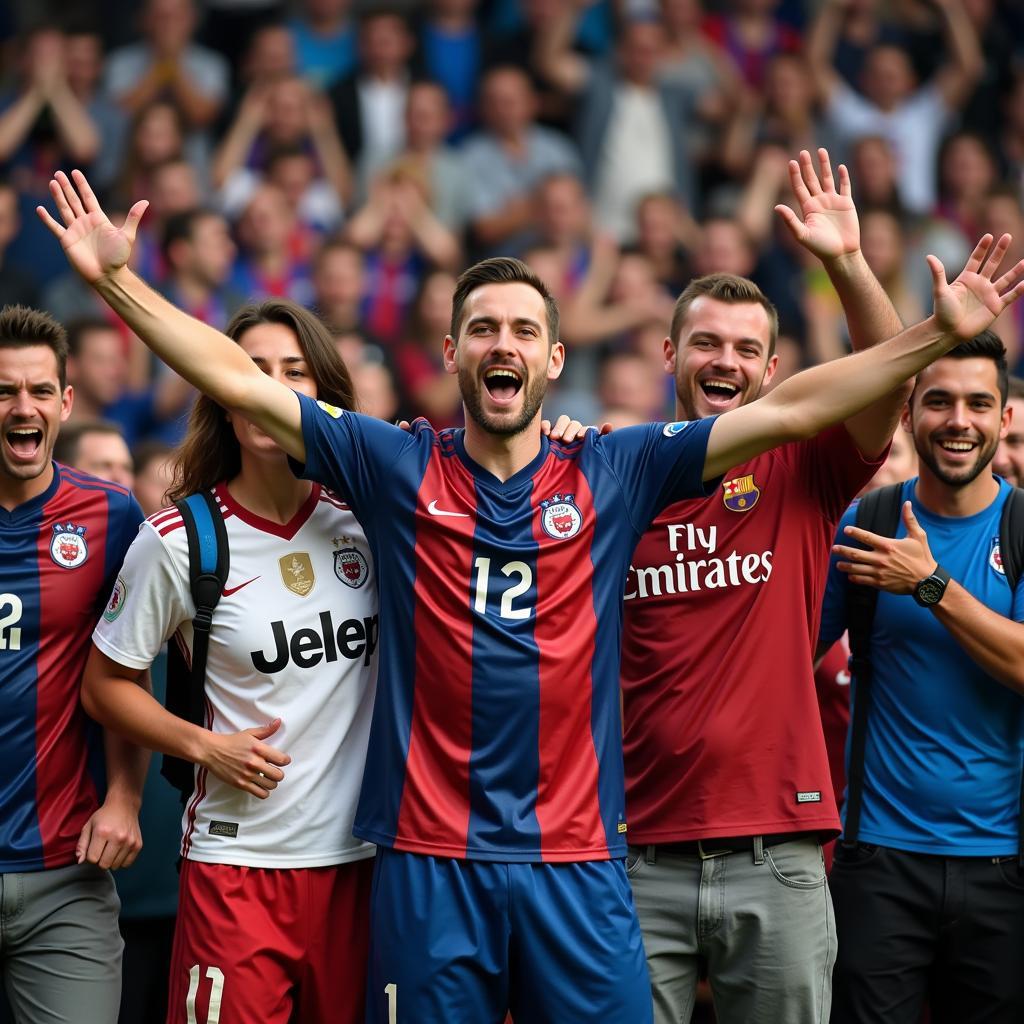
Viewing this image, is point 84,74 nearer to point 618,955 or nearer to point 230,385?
point 230,385

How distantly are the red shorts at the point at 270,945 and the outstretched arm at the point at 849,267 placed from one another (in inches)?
85.6

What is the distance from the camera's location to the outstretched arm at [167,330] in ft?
16.2

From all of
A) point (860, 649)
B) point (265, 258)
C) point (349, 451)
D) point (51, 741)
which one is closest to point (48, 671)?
point (51, 741)

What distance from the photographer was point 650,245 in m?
12.7

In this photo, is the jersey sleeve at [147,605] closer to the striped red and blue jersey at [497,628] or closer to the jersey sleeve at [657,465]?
the striped red and blue jersey at [497,628]

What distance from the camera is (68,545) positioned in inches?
224

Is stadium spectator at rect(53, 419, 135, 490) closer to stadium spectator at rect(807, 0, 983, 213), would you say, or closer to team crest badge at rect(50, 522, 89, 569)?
team crest badge at rect(50, 522, 89, 569)

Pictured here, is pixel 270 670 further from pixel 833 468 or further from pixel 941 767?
pixel 941 767

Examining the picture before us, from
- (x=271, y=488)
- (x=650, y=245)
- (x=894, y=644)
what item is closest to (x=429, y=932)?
(x=271, y=488)

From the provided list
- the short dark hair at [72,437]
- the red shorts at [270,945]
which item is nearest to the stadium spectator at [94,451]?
the short dark hair at [72,437]

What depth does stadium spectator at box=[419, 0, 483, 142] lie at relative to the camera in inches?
546

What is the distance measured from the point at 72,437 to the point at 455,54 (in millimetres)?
7590

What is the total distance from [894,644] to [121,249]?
9.63 ft

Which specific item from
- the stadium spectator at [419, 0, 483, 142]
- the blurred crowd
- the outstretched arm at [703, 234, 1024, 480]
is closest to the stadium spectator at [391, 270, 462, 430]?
the blurred crowd
